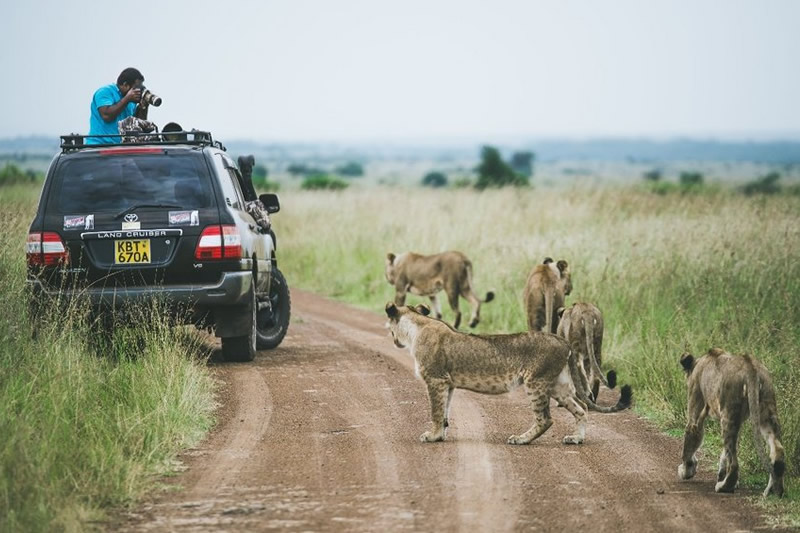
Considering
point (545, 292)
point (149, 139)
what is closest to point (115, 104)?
point (149, 139)

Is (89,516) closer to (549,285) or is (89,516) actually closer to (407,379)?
(407,379)

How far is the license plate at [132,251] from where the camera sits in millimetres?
10211

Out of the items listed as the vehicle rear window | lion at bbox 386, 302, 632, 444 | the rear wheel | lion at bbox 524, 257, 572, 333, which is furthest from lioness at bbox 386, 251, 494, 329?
lion at bbox 386, 302, 632, 444

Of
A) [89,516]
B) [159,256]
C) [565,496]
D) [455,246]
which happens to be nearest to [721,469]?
[565,496]

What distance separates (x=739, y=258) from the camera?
588 inches

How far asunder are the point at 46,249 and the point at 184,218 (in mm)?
1139

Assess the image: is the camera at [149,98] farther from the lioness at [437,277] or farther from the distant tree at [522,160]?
the distant tree at [522,160]

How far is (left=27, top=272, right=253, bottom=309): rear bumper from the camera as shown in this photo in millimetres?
10039

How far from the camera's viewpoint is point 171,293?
33.8 feet

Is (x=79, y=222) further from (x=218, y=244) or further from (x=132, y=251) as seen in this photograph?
(x=218, y=244)

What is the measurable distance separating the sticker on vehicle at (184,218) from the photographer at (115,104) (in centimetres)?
153

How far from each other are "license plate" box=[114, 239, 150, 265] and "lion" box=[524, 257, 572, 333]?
363 cm

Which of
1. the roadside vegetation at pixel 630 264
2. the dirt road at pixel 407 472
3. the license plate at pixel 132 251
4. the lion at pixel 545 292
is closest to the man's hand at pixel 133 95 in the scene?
the license plate at pixel 132 251

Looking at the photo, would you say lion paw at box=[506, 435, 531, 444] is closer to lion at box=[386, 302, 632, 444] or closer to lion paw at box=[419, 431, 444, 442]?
lion at box=[386, 302, 632, 444]
